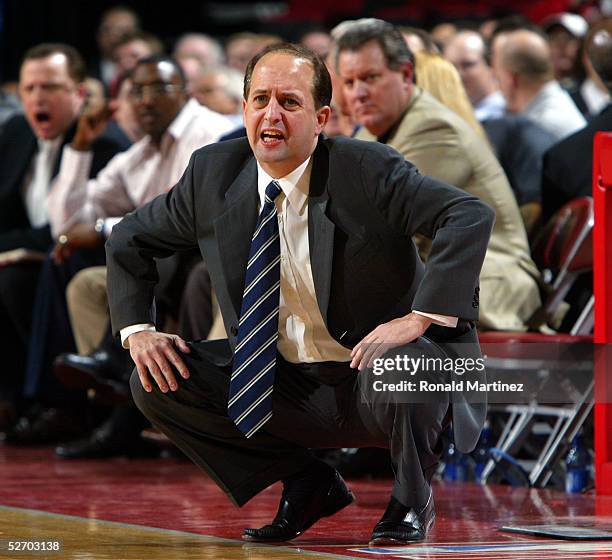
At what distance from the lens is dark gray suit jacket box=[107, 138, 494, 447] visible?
3.46 m

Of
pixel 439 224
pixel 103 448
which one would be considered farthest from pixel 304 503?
pixel 103 448

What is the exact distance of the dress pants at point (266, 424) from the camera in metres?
3.65

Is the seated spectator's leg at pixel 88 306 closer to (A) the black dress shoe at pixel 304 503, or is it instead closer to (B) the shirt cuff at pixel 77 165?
(B) the shirt cuff at pixel 77 165

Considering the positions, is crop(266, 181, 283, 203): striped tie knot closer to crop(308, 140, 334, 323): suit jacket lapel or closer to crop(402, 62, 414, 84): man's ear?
crop(308, 140, 334, 323): suit jacket lapel

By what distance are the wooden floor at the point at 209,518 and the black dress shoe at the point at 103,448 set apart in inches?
16.6

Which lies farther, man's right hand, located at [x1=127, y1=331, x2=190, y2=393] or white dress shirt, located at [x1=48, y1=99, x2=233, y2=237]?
white dress shirt, located at [x1=48, y1=99, x2=233, y2=237]

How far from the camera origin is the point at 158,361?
11.8 ft

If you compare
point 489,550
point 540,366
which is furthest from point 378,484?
point 489,550

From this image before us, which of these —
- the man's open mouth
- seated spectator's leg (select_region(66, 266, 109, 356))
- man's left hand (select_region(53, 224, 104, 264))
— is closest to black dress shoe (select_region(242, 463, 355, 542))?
the man's open mouth

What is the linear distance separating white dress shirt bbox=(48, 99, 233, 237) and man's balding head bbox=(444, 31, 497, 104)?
1.78 metres

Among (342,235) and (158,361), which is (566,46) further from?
(158,361)

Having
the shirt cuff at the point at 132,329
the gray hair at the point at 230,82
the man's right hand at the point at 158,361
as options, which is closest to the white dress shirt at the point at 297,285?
the shirt cuff at the point at 132,329

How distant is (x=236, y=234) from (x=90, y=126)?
3.63m

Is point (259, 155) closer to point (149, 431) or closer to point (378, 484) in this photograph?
point (378, 484)
